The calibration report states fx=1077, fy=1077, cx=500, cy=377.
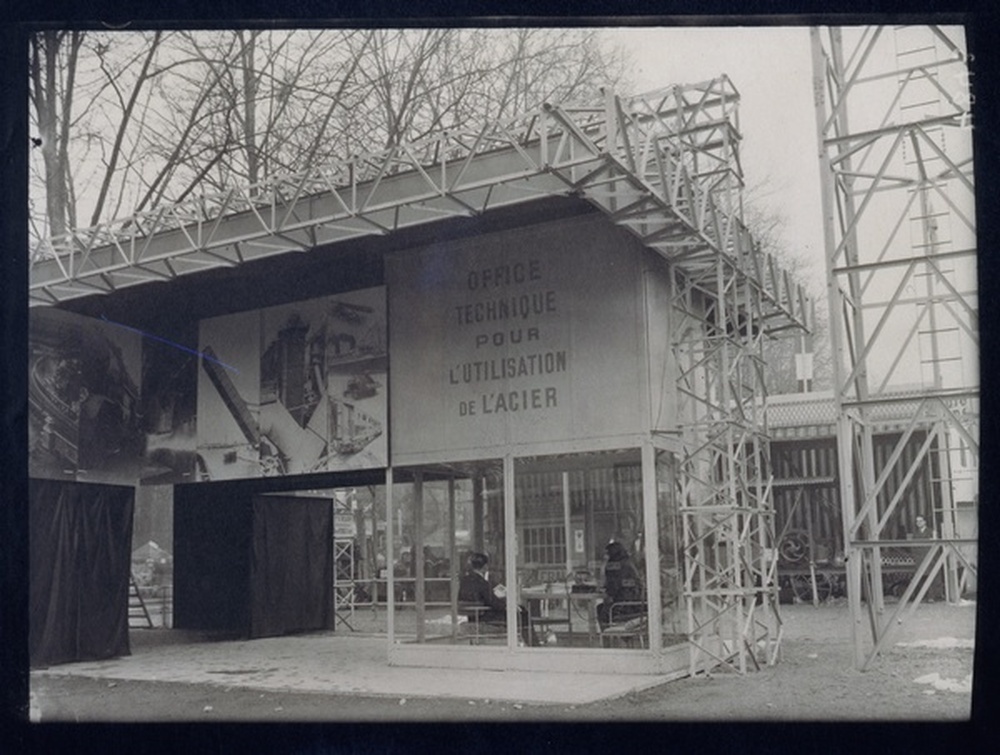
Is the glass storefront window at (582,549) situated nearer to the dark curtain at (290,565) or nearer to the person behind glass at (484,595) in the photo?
the person behind glass at (484,595)

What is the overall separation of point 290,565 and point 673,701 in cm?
1192

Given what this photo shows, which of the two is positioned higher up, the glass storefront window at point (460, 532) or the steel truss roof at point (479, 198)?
the steel truss roof at point (479, 198)

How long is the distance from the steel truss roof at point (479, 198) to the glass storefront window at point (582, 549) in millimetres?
3738

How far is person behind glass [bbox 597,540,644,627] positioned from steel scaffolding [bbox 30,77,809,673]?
2.76 ft

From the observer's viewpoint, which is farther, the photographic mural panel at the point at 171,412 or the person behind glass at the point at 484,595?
the photographic mural panel at the point at 171,412

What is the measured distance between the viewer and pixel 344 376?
1794cm

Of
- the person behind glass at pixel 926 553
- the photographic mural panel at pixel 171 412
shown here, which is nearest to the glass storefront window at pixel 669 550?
the photographic mural panel at pixel 171 412

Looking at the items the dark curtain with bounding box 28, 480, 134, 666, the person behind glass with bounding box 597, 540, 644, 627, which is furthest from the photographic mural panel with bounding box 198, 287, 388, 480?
the person behind glass with bounding box 597, 540, 644, 627

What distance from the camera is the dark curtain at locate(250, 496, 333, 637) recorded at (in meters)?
22.2

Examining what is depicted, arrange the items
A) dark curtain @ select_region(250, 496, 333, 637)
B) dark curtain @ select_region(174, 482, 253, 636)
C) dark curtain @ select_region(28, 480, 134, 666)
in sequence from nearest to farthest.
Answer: dark curtain @ select_region(28, 480, 134, 666)
dark curtain @ select_region(250, 496, 333, 637)
dark curtain @ select_region(174, 482, 253, 636)

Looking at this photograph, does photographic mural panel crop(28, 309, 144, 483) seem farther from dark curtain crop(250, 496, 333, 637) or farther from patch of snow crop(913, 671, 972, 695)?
patch of snow crop(913, 671, 972, 695)

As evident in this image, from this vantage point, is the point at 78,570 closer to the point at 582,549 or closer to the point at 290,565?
the point at 290,565

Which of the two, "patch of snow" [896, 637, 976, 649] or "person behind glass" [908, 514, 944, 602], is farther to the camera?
"person behind glass" [908, 514, 944, 602]

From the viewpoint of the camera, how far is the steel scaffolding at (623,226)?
1402 centimetres
